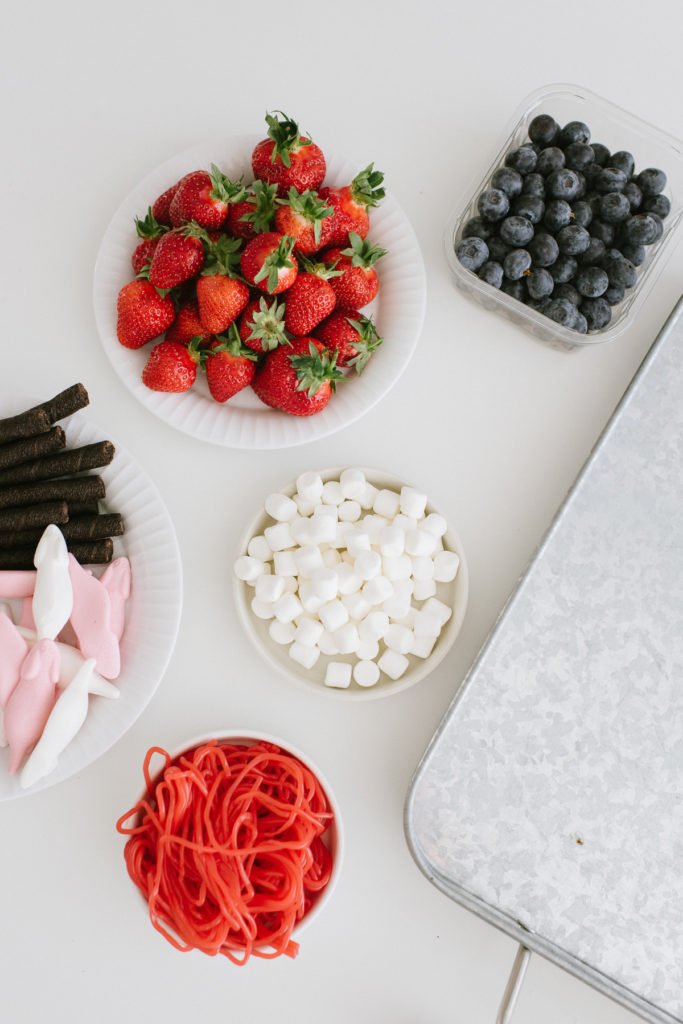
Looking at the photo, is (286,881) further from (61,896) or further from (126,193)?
(126,193)

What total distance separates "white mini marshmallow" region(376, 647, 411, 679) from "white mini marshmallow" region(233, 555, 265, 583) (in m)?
0.19

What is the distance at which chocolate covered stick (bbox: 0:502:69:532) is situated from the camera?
101 centimetres

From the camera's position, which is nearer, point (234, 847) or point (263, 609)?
point (234, 847)

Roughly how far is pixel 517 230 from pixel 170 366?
1.45 ft

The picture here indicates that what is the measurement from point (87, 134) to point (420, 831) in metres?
0.99

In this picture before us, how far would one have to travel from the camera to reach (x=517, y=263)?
1005mm

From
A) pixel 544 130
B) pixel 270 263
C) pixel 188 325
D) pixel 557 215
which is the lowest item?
pixel 188 325

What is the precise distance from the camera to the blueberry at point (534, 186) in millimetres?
1018

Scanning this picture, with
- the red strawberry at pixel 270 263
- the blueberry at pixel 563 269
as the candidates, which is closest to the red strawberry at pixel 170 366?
the red strawberry at pixel 270 263

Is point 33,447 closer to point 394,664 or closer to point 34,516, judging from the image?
point 34,516

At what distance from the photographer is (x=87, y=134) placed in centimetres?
113

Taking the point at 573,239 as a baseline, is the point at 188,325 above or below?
below

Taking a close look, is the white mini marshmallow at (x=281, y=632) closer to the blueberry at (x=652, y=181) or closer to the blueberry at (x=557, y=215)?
the blueberry at (x=557, y=215)

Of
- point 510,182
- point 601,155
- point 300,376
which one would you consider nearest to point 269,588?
point 300,376
